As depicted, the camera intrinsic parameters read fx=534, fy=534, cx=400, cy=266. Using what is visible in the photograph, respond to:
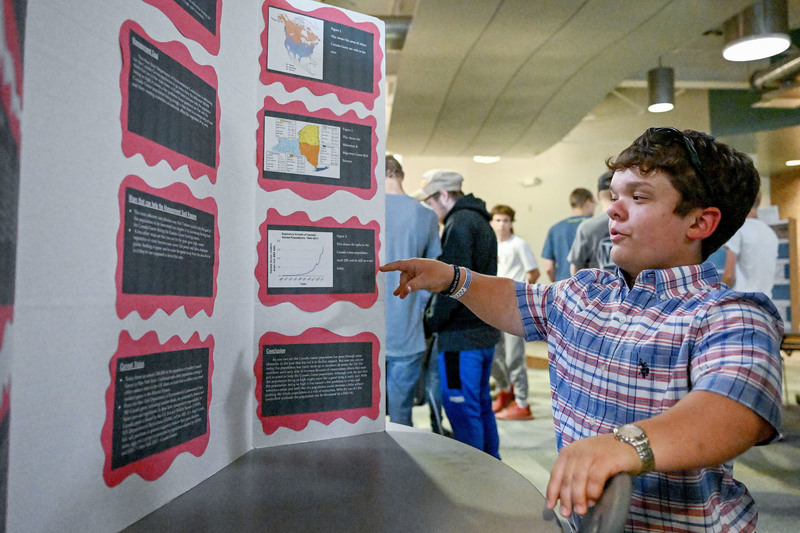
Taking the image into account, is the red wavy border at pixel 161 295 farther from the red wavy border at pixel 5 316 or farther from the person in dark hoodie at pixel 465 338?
the person in dark hoodie at pixel 465 338

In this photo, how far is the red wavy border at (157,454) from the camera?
613 mm

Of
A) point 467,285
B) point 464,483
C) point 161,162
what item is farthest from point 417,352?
point 161,162

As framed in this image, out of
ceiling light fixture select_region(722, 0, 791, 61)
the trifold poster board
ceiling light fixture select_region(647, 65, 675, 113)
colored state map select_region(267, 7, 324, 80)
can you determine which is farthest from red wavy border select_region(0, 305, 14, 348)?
ceiling light fixture select_region(647, 65, 675, 113)

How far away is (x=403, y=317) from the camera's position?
212cm

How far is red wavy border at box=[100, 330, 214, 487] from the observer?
61 centimetres

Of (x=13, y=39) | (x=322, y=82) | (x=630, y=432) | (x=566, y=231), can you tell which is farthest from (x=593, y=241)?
(x=13, y=39)

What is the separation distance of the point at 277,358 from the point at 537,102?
4.44 meters

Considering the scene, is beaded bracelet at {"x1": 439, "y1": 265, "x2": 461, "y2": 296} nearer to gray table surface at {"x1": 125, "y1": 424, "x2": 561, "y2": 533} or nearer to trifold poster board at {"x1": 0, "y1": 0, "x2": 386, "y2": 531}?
trifold poster board at {"x1": 0, "y1": 0, "x2": 386, "y2": 531}

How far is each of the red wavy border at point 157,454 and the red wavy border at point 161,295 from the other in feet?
0.11

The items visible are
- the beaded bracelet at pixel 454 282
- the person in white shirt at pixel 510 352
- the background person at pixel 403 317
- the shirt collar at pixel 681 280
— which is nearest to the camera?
the shirt collar at pixel 681 280

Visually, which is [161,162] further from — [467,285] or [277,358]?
[467,285]

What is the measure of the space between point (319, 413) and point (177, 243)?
1.38 ft

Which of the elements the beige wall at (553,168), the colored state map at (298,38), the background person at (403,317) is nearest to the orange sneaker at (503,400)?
the background person at (403,317)

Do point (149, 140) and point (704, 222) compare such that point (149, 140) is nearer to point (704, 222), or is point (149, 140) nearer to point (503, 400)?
point (704, 222)
